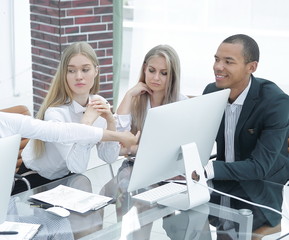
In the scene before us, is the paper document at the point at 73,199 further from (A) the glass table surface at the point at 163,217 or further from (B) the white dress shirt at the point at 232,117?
(B) the white dress shirt at the point at 232,117

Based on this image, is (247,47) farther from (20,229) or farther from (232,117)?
(20,229)

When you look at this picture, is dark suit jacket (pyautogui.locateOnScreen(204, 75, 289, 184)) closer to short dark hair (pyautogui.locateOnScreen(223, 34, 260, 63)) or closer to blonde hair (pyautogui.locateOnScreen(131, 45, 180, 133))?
short dark hair (pyautogui.locateOnScreen(223, 34, 260, 63))

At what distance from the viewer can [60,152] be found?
3.25 metres

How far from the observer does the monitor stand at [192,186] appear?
2.76 meters

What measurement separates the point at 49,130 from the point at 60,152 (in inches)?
7.8

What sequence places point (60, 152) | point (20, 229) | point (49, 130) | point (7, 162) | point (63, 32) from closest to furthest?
1. point (7, 162)
2. point (20, 229)
3. point (49, 130)
4. point (60, 152)
5. point (63, 32)

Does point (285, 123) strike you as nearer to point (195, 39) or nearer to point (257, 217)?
point (257, 217)

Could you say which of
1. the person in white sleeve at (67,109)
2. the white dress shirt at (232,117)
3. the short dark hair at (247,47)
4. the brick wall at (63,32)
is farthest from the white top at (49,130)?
the brick wall at (63,32)

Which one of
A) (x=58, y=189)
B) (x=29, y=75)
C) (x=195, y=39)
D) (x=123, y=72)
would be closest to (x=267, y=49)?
(x=195, y=39)

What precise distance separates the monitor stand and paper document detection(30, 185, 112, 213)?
285 mm

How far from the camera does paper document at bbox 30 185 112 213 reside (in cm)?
269

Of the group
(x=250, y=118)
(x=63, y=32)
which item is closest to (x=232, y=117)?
(x=250, y=118)

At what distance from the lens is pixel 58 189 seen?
2867 millimetres

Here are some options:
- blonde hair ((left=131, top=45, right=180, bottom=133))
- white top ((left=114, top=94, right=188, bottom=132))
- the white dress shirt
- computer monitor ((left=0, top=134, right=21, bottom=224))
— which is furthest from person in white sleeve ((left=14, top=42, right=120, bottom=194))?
computer monitor ((left=0, top=134, right=21, bottom=224))
